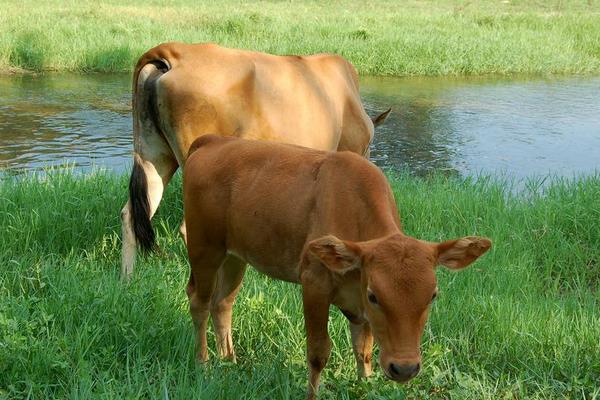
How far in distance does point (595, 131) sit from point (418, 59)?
6.31m

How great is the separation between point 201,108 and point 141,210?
0.87 m

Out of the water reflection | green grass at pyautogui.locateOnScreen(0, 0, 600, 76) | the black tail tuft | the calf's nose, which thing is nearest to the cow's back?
the black tail tuft

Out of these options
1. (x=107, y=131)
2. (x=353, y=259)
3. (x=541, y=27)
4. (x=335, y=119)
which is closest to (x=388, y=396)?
(x=353, y=259)

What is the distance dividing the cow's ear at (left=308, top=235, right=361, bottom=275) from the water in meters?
7.16

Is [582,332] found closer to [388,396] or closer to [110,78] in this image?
[388,396]

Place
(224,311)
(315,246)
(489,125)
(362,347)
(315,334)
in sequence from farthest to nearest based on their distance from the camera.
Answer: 1. (489,125)
2. (224,311)
3. (362,347)
4. (315,334)
5. (315,246)

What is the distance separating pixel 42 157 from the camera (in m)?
10.6

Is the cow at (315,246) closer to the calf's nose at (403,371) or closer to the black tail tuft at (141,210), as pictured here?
the calf's nose at (403,371)

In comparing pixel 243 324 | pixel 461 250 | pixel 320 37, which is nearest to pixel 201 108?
pixel 243 324

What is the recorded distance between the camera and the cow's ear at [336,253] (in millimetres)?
3166

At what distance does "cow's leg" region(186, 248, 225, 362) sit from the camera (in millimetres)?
4199

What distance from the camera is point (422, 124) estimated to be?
13.6 m

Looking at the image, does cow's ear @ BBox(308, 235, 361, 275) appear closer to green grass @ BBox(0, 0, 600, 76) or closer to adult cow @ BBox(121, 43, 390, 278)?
adult cow @ BBox(121, 43, 390, 278)

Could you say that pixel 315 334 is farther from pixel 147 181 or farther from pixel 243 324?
pixel 147 181
